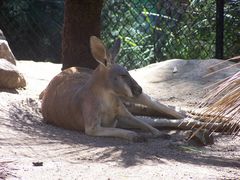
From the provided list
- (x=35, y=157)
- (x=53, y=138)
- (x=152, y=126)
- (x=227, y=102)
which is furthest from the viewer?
(x=152, y=126)

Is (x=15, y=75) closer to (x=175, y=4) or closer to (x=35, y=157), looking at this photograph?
(x=35, y=157)

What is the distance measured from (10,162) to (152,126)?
2217mm

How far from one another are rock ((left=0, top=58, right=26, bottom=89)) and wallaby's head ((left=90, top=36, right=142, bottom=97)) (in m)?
1.46

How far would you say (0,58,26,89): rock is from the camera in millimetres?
7238

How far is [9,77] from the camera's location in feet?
23.9

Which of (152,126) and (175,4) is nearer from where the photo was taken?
(152,126)

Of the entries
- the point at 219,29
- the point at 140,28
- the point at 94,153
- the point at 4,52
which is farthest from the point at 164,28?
the point at 94,153

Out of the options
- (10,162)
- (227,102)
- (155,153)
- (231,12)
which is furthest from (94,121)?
(231,12)

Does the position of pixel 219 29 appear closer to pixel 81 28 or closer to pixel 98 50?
pixel 81 28

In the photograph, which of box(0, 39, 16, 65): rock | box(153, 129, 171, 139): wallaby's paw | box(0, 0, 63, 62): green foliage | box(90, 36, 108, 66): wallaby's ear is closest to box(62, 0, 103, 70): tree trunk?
box(0, 39, 16, 65): rock

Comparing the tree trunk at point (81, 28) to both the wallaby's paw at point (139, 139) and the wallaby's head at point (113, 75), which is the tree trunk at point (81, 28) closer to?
the wallaby's head at point (113, 75)

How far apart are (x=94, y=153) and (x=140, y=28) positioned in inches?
252

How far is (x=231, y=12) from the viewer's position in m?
9.91

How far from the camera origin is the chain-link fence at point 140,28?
33.7ft
